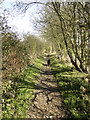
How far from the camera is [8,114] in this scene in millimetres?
3398

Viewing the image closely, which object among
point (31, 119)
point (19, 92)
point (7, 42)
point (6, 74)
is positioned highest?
point (7, 42)

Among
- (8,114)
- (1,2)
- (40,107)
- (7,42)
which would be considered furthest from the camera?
(7,42)

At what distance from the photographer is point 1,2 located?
4586 millimetres

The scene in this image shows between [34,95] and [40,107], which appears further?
[34,95]

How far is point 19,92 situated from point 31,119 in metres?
1.62

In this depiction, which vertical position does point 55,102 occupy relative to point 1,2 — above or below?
below

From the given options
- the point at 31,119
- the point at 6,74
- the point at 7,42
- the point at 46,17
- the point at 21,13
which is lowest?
the point at 31,119

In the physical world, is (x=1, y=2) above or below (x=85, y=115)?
above

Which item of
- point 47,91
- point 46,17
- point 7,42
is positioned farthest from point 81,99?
point 46,17

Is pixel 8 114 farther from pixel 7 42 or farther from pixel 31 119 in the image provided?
pixel 7 42

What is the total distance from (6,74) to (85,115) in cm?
378

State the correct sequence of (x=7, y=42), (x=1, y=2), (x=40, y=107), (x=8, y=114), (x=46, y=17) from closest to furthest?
(x=8, y=114)
(x=40, y=107)
(x=1, y=2)
(x=7, y=42)
(x=46, y=17)

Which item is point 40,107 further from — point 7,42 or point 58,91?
point 7,42

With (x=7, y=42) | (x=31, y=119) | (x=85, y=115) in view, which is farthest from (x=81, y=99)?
(x=7, y=42)
